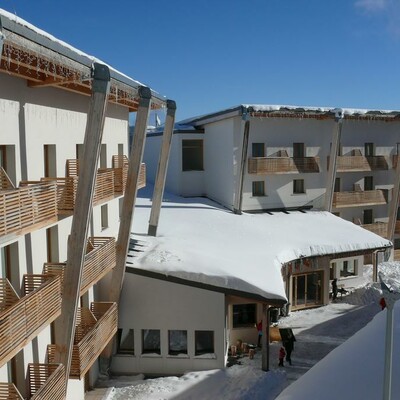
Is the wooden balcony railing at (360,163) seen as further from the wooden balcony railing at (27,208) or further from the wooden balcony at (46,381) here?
the wooden balcony at (46,381)

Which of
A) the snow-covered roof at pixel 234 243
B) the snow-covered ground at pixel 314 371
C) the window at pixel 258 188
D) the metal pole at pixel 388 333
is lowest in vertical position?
the snow-covered ground at pixel 314 371

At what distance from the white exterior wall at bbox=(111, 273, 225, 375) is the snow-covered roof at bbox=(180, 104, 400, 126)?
13110 mm

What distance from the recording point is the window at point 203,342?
18797mm

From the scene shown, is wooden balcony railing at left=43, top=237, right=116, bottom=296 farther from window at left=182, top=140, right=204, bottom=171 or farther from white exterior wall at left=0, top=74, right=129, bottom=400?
window at left=182, top=140, right=204, bottom=171

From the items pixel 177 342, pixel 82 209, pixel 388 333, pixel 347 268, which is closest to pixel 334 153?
pixel 347 268

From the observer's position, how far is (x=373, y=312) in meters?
25.3

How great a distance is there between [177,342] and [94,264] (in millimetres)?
5488

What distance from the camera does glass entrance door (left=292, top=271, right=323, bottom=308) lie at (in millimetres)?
26902

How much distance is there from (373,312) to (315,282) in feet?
11.7

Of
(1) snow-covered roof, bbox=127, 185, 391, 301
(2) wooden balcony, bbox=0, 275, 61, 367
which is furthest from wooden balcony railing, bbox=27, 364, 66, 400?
(1) snow-covered roof, bbox=127, 185, 391, 301

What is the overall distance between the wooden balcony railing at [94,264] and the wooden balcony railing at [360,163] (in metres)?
18.9

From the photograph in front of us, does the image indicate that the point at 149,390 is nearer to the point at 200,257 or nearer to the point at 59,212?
the point at 200,257

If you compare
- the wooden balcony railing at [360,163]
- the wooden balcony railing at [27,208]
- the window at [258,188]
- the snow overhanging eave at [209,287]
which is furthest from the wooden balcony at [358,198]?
the wooden balcony railing at [27,208]

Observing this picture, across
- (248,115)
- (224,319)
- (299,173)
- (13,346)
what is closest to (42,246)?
(13,346)
